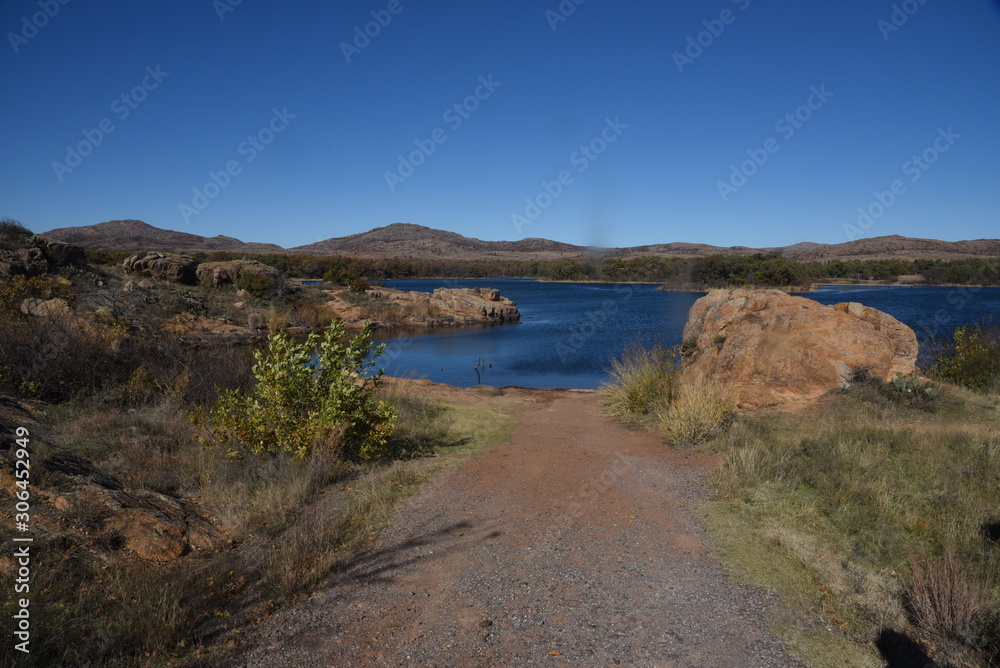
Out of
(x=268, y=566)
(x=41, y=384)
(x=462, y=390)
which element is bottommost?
(x=462, y=390)

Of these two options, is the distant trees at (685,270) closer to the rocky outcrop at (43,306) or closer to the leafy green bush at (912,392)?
the rocky outcrop at (43,306)

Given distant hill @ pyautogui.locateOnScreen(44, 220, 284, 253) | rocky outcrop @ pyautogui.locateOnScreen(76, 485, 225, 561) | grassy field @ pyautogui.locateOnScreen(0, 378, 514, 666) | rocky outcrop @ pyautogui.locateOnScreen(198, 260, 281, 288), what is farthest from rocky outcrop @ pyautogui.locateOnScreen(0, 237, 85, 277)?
distant hill @ pyautogui.locateOnScreen(44, 220, 284, 253)

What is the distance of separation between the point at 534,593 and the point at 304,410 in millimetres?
4561

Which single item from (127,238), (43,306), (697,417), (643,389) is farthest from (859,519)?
(127,238)

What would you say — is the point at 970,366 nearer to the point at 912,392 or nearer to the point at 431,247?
the point at 912,392

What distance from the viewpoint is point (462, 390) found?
1602cm

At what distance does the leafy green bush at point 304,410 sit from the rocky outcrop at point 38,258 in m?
17.8

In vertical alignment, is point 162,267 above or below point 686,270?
above

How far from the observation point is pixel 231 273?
3628 centimetres

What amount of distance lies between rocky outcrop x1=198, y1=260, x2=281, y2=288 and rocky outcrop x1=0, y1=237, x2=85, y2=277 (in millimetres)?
8660

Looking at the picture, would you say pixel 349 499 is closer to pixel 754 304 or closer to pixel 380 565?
pixel 380 565

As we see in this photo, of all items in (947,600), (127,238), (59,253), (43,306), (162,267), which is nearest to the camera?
(947,600)

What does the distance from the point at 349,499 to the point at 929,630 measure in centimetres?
506

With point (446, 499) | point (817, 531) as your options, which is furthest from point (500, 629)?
point (817, 531)
